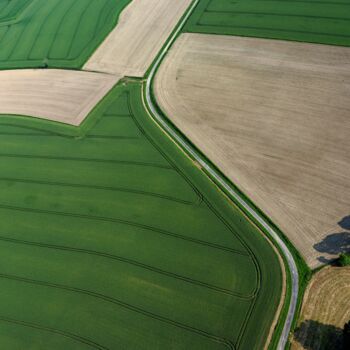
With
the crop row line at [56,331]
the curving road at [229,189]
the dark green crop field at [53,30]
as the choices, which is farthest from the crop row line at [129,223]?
the dark green crop field at [53,30]

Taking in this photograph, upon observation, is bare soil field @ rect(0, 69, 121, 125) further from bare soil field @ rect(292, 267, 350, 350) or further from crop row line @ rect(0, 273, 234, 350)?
bare soil field @ rect(292, 267, 350, 350)

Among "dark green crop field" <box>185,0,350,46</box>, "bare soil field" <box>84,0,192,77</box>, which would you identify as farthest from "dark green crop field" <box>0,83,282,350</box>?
"dark green crop field" <box>185,0,350,46</box>

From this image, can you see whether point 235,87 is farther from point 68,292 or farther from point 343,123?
point 68,292

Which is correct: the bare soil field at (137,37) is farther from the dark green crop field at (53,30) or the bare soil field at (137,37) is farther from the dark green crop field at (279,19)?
the dark green crop field at (279,19)

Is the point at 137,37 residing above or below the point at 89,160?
above

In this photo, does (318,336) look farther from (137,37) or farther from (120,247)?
(137,37)

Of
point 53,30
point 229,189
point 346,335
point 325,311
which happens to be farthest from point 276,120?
point 53,30
